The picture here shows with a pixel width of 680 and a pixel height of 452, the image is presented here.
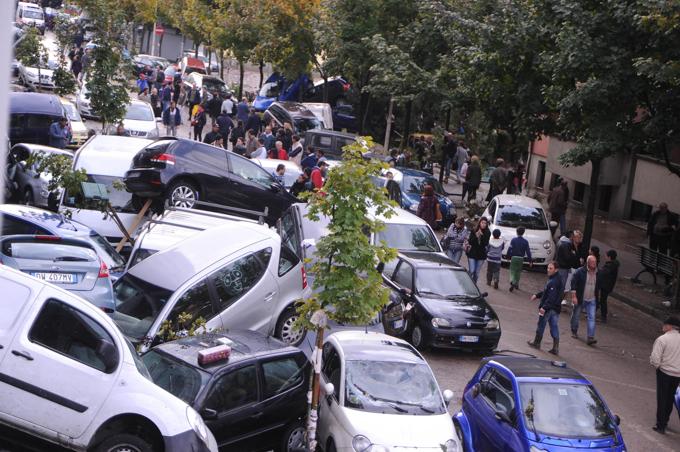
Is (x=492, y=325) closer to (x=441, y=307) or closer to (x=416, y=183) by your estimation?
(x=441, y=307)

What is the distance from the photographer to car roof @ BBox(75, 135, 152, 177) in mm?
18609

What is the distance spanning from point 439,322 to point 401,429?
17.8 feet

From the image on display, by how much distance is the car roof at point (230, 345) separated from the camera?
9625 mm

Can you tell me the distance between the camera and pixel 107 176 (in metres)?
18.5

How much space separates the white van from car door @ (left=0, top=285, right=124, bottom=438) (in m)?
9.38

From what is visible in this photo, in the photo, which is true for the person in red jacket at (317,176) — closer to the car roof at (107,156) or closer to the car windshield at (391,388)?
the car roof at (107,156)

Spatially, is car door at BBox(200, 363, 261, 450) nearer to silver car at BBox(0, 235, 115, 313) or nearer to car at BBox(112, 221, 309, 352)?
car at BBox(112, 221, 309, 352)

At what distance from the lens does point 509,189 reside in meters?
30.3

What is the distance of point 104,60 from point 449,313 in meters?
13.3

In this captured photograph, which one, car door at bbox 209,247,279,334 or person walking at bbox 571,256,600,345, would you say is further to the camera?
person walking at bbox 571,256,600,345

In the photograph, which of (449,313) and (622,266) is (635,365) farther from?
(622,266)

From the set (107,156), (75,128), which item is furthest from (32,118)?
(107,156)

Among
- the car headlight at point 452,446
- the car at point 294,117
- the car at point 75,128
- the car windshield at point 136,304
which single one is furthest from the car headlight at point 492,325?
the car at point 294,117

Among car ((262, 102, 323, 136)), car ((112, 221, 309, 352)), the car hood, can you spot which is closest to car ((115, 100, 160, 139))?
car ((262, 102, 323, 136))
